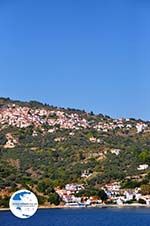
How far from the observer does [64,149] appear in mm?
36750

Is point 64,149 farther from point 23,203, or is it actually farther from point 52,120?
point 23,203

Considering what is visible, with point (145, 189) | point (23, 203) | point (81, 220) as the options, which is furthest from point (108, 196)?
point (23, 203)

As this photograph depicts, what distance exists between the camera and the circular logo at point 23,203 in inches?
136

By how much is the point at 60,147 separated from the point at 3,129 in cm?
629

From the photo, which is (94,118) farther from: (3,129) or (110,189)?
(110,189)

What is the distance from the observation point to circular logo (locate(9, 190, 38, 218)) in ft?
11.4

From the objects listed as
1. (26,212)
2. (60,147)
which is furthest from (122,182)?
(26,212)

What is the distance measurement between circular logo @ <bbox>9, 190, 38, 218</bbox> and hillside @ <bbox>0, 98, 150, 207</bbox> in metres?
23.6

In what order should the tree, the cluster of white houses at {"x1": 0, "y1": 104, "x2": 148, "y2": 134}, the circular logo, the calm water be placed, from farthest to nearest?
the cluster of white houses at {"x1": 0, "y1": 104, "x2": 148, "y2": 134} → the tree → the calm water → the circular logo

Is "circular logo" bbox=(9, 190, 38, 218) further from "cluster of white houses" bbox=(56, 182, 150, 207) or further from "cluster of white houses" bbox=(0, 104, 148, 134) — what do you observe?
"cluster of white houses" bbox=(0, 104, 148, 134)

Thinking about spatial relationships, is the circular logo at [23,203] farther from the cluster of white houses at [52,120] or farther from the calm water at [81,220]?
the cluster of white houses at [52,120]

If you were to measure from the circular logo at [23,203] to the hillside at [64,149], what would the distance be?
23591mm

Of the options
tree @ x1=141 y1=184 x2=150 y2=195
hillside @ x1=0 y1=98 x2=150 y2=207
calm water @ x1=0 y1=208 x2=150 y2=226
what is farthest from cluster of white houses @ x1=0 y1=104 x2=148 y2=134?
calm water @ x1=0 y1=208 x2=150 y2=226

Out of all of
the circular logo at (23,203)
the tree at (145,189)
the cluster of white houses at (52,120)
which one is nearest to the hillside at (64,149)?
the cluster of white houses at (52,120)
